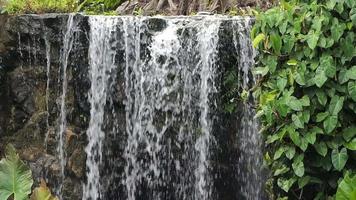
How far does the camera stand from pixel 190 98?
560 centimetres

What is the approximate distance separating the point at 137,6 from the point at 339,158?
14.3 feet

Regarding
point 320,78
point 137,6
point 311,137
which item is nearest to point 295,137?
point 311,137

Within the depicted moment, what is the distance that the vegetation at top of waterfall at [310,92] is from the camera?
381 cm

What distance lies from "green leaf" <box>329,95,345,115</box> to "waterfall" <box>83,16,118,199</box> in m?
2.73

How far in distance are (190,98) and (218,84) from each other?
33cm

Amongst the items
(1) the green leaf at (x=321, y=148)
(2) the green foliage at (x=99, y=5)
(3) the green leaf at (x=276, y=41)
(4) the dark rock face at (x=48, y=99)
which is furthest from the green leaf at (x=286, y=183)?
(2) the green foliage at (x=99, y=5)

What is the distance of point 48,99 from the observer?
614 centimetres

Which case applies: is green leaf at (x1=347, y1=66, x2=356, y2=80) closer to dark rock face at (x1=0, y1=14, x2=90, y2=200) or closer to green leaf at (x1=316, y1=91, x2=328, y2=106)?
green leaf at (x1=316, y1=91, x2=328, y2=106)

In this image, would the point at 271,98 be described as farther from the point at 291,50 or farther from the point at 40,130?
the point at 40,130

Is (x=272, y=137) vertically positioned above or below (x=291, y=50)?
below

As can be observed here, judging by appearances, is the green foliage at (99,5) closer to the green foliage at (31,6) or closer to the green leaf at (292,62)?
the green foliage at (31,6)

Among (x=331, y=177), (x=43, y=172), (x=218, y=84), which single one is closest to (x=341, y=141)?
(x=331, y=177)

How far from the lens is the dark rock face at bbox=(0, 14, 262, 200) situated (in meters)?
5.91

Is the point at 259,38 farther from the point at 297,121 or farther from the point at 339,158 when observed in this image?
the point at 339,158
